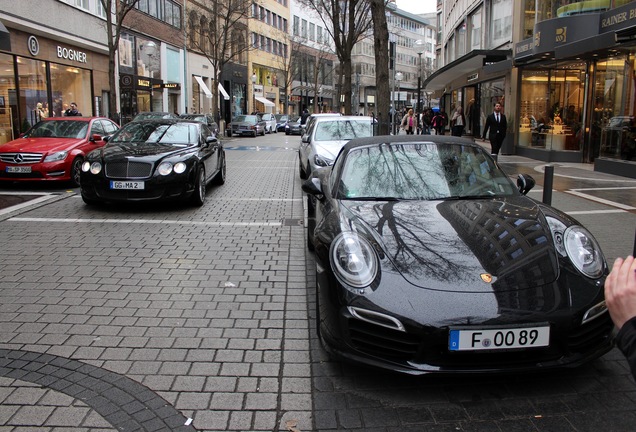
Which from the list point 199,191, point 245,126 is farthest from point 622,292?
point 245,126

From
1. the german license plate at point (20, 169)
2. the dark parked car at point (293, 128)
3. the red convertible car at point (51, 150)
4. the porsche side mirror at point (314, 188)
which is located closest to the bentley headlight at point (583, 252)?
the porsche side mirror at point (314, 188)

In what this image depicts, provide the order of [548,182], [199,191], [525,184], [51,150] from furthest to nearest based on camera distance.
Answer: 1. [51,150]
2. [199,191]
3. [548,182]
4. [525,184]

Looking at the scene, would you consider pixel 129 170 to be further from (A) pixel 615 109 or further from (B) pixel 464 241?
(A) pixel 615 109

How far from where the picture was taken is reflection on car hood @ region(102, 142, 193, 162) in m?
9.11

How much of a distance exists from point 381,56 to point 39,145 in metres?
8.12

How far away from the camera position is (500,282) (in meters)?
3.31

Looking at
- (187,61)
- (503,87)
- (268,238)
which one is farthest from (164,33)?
(268,238)

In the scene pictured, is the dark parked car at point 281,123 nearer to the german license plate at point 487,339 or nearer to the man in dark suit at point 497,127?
the man in dark suit at point 497,127

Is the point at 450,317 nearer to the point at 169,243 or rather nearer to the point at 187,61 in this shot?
the point at 169,243

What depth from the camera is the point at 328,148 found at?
36.0ft

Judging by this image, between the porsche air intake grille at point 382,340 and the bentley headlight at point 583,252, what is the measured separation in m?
1.27

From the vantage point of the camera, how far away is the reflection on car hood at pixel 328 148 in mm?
10523

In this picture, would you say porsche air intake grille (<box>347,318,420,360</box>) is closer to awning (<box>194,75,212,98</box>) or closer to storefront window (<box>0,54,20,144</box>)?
storefront window (<box>0,54,20,144</box>)

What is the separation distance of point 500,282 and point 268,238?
15.0 feet
